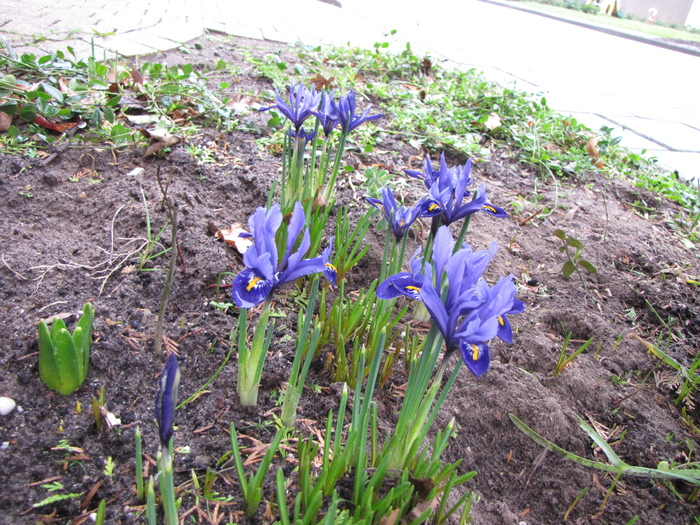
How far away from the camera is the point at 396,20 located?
8.87 meters

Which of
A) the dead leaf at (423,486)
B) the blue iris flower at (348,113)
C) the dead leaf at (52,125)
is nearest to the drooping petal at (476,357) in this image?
the dead leaf at (423,486)

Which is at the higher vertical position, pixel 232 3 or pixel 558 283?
pixel 232 3

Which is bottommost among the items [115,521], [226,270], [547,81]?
[115,521]

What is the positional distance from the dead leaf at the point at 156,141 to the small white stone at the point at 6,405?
1578mm

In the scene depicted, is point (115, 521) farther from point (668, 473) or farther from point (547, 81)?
point (547, 81)

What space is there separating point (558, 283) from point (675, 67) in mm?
8820

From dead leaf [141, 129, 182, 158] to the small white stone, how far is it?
1.58m

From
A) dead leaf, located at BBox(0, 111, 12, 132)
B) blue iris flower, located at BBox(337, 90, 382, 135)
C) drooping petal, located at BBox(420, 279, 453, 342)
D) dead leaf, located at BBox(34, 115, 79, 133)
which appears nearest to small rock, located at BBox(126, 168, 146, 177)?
dead leaf, located at BBox(34, 115, 79, 133)

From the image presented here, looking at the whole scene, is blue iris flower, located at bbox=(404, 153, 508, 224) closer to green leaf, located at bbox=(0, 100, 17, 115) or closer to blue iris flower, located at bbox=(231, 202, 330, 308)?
blue iris flower, located at bbox=(231, 202, 330, 308)

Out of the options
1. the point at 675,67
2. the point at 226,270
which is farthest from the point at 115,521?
the point at 675,67

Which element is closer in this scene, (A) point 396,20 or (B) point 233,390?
(B) point 233,390

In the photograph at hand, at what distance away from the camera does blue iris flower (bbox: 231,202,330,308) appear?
45.6 inches

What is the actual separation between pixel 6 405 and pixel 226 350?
2.00ft

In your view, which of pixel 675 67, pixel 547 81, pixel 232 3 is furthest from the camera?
pixel 675 67
